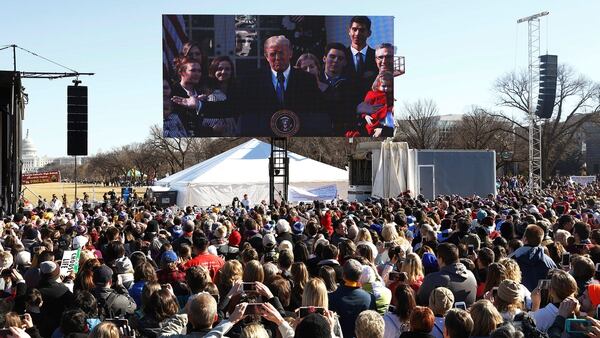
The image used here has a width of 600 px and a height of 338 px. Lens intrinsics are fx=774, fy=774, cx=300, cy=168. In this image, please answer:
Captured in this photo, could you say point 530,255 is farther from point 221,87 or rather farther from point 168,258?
point 221,87

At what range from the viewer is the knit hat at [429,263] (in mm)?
8492

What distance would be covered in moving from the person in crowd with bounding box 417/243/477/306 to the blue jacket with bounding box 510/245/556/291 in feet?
4.97

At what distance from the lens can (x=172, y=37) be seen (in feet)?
104

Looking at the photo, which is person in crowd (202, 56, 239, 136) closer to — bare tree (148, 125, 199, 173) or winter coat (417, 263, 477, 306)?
winter coat (417, 263, 477, 306)

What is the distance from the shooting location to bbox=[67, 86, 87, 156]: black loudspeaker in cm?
2500

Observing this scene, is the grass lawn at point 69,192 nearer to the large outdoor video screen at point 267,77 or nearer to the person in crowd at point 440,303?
the large outdoor video screen at point 267,77

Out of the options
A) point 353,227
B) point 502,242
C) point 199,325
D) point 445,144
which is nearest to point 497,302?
point 199,325

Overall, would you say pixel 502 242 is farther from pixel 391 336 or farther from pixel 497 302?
pixel 391 336

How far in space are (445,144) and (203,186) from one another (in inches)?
1710

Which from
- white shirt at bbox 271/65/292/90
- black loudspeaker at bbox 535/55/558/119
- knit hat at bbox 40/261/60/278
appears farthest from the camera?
black loudspeaker at bbox 535/55/558/119

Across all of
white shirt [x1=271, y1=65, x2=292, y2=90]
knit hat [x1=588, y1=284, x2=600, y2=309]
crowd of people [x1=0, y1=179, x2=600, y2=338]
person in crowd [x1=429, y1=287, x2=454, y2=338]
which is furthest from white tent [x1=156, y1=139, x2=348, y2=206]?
person in crowd [x1=429, y1=287, x2=454, y2=338]

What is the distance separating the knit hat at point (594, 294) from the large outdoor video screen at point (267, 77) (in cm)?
2592

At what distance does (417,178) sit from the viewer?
3231 cm

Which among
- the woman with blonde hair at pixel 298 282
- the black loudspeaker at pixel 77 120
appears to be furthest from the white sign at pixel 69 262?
the black loudspeaker at pixel 77 120
